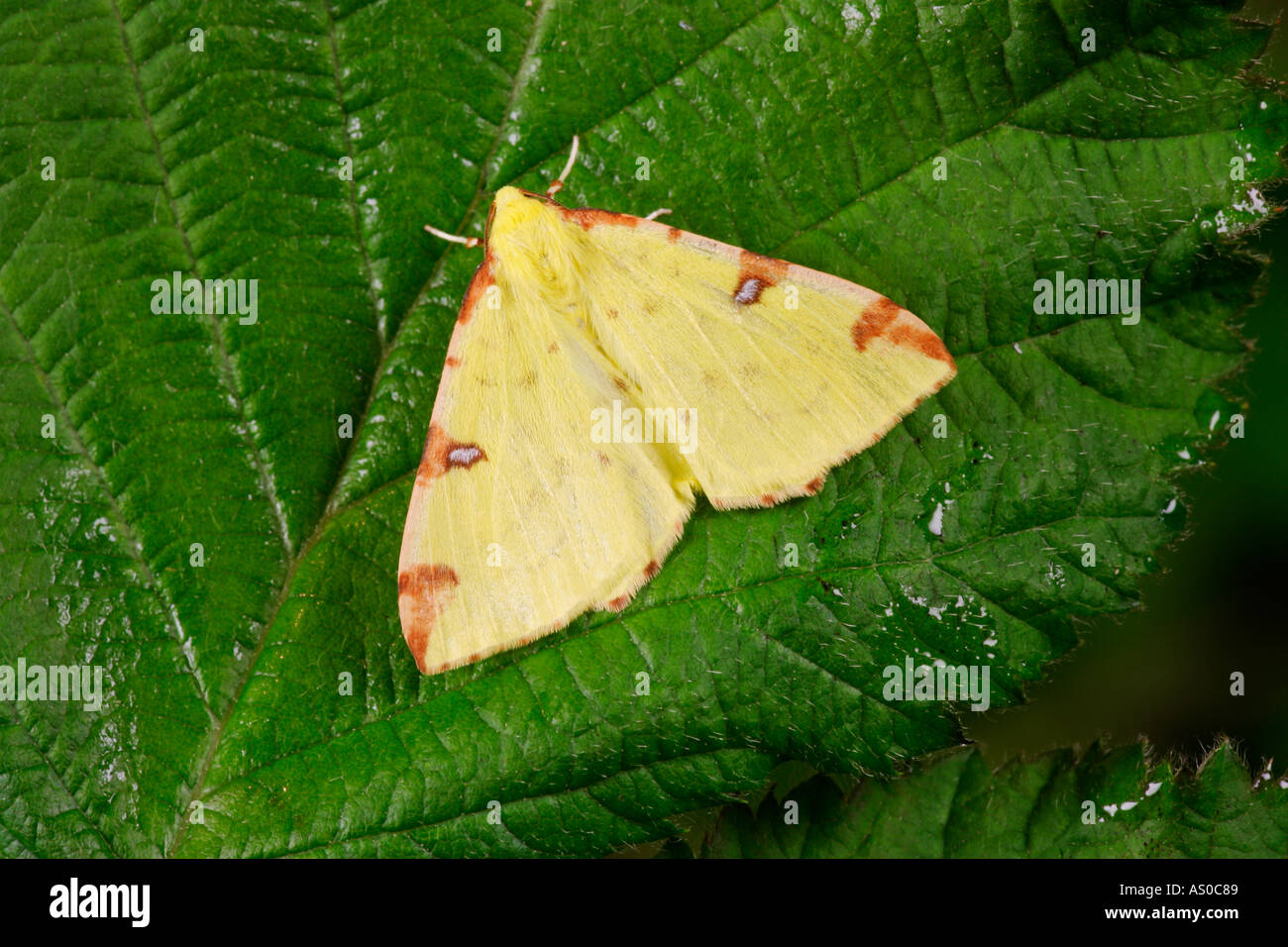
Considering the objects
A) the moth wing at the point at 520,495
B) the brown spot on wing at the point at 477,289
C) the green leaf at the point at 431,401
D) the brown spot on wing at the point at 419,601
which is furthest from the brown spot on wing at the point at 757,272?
the brown spot on wing at the point at 419,601

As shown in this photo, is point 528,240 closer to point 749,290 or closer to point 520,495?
point 749,290

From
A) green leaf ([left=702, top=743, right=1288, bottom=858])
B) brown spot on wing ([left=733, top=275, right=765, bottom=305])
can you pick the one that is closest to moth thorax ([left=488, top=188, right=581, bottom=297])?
brown spot on wing ([left=733, top=275, right=765, bottom=305])

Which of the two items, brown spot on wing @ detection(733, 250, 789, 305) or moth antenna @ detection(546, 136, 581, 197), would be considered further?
moth antenna @ detection(546, 136, 581, 197)

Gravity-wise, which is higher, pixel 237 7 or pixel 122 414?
pixel 237 7

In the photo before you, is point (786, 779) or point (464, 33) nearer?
point (464, 33)

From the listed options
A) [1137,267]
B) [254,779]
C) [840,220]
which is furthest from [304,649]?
[1137,267]

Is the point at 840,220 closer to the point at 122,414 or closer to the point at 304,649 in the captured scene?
the point at 304,649

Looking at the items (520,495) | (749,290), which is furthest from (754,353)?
(520,495)

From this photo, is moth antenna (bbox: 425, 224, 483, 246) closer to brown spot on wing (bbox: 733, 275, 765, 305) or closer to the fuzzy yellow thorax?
the fuzzy yellow thorax
